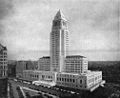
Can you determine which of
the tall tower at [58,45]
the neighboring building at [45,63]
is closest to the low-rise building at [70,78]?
the tall tower at [58,45]

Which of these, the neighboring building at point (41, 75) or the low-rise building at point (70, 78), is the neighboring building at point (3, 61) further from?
the neighboring building at point (41, 75)

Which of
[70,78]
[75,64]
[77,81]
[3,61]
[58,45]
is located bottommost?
[77,81]

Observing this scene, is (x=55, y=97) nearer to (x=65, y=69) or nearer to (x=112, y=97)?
(x=112, y=97)

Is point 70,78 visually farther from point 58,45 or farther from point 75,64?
point 58,45

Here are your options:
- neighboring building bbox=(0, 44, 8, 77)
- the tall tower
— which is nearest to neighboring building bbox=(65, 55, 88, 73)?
the tall tower

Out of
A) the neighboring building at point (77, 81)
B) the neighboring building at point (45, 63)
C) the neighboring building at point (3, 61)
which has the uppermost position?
the neighboring building at point (3, 61)

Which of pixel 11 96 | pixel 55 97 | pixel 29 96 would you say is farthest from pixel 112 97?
pixel 11 96

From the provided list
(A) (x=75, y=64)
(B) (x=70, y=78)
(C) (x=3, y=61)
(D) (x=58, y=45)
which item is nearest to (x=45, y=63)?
(D) (x=58, y=45)
